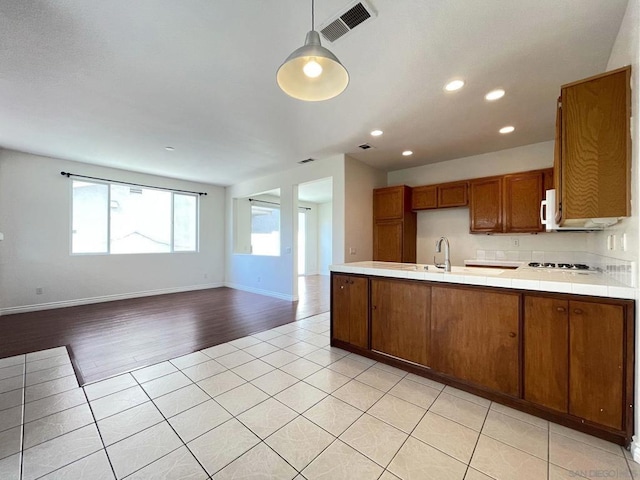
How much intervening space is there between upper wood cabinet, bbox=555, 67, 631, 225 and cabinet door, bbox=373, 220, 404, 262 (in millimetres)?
3153

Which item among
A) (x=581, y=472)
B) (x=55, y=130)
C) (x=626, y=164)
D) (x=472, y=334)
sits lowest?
(x=581, y=472)

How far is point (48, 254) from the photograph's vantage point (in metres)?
4.87

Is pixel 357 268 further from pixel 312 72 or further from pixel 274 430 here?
pixel 312 72

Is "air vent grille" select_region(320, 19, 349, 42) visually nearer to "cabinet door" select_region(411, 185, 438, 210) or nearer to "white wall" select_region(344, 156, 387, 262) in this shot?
"white wall" select_region(344, 156, 387, 262)

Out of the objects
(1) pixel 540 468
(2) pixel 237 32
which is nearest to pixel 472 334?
(1) pixel 540 468

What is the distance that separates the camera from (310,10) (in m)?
1.77

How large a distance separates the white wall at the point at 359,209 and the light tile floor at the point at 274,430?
102 inches

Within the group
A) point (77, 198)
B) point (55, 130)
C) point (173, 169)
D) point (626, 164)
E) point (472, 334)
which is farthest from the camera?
point (173, 169)

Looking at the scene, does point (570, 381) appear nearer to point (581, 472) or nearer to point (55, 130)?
point (581, 472)

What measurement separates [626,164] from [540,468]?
1866 mm

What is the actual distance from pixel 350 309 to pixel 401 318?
0.62 metres

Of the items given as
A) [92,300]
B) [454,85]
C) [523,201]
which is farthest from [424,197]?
[92,300]

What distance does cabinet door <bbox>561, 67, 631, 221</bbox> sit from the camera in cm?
165

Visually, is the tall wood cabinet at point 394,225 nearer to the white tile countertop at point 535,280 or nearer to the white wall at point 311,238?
the white tile countertop at point 535,280
